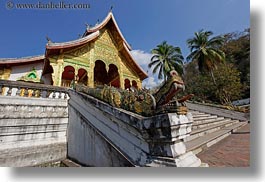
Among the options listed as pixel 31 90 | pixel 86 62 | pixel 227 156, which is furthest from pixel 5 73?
pixel 227 156

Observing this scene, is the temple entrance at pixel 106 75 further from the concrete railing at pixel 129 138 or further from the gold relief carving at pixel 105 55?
the concrete railing at pixel 129 138

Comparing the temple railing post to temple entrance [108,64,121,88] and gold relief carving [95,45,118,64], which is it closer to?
gold relief carving [95,45,118,64]

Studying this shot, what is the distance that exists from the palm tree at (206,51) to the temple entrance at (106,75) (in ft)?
26.4

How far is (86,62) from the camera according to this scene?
7.26m

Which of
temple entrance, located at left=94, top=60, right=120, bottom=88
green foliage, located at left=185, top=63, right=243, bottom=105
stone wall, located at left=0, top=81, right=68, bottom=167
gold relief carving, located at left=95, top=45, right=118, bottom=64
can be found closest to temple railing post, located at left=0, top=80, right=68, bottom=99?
stone wall, located at left=0, top=81, right=68, bottom=167

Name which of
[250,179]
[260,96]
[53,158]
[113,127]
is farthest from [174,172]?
[53,158]

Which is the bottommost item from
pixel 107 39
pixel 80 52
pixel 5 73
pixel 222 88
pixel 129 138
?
pixel 129 138

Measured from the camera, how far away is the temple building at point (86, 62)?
6.44 metres

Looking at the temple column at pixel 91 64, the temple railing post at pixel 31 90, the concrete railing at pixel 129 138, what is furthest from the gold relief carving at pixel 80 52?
the concrete railing at pixel 129 138

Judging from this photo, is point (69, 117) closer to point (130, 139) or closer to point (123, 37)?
point (130, 139)

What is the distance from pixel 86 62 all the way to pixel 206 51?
1058 centimetres

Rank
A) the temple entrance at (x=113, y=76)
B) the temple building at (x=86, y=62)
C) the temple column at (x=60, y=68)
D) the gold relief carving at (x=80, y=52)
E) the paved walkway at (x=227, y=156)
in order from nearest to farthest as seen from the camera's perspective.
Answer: the paved walkway at (x=227, y=156), the temple column at (x=60, y=68), the temple building at (x=86, y=62), the gold relief carving at (x=80, y=52), the temple entrance at (x=113, y=76)

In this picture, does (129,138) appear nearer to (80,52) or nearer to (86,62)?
(86,62)

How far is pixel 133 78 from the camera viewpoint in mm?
9211
